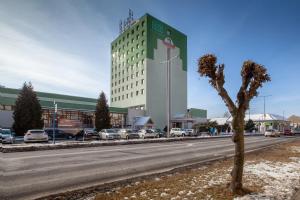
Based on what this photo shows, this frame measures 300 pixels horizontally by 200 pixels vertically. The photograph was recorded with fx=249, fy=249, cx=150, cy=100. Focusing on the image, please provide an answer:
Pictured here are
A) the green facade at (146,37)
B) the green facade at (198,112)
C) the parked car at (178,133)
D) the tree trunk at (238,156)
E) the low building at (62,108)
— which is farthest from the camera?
the green facade at (198,112)

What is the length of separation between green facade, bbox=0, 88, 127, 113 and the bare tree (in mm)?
45031

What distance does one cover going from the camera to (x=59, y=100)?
53219mm

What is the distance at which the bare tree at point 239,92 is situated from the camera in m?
6.21

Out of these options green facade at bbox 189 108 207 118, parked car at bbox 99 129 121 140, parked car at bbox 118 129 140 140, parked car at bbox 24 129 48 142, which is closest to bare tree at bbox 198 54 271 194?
parked car at bbox 24 129 48 142

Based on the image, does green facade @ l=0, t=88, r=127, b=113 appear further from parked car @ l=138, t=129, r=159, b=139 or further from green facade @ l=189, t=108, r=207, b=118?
green facade @ l=189, t=108, r=207, b=118

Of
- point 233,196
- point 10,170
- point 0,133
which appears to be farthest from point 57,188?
point 0,133

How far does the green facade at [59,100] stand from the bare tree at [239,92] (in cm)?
4503

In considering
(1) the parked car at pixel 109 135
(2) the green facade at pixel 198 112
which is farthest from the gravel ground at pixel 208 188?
(2) the green facade at pixel 198 112

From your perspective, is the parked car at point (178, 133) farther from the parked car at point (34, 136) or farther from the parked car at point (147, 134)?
the parked car at point (34, 136)

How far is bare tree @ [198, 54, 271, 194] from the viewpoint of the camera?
621 centimetres

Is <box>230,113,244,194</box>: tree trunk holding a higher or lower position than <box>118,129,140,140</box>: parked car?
higher

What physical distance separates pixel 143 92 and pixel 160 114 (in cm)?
798

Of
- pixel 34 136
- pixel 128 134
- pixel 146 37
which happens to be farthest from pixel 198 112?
pixel 34 136

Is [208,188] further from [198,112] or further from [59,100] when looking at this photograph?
[198,112]
